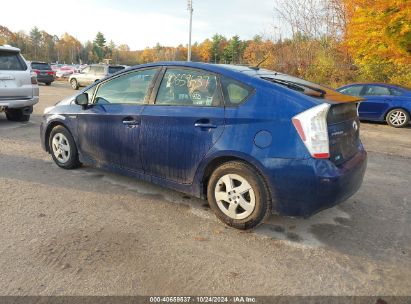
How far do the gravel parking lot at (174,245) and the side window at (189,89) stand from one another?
3.87 ft

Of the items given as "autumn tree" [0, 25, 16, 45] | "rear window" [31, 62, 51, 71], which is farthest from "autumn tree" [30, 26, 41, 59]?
"rear window" [31, 62, 51, 71]

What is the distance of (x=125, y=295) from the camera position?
2.35m

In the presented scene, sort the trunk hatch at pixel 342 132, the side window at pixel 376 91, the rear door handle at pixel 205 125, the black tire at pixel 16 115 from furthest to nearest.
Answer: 1. the side window at pixel 376 91
2. the black tire at pixel 16 115
3. the rear door handle at pixel 205 125
4. the trunk hatch at pixel 342 132

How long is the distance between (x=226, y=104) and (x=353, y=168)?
4.37 feet

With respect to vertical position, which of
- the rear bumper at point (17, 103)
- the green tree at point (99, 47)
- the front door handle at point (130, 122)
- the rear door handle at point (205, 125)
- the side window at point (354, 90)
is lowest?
the rear bumper at point (17, 103)

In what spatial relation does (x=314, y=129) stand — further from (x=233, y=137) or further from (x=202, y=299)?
(x=202, y=299)

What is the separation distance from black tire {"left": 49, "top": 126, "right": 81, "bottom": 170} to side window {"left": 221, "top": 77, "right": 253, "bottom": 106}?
253cm

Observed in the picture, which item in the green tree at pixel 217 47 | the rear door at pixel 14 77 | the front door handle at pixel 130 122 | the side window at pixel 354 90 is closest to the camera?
the front door handle at pixel 130 122

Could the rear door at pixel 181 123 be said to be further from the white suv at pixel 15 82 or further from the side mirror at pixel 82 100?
the white suv at pixel 15 82

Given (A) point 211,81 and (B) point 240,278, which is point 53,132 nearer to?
(A) point 211,81

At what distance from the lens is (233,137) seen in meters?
3.13

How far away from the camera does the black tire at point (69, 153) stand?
4754mm

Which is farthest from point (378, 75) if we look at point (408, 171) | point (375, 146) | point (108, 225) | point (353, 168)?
point (108, 225)

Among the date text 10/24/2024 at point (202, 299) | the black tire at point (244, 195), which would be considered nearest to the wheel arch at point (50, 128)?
the black tire at point (244, 195)
